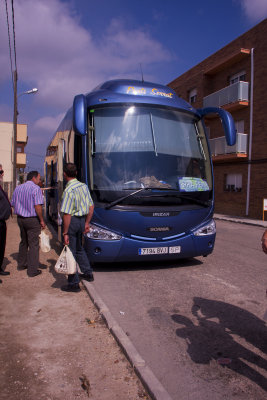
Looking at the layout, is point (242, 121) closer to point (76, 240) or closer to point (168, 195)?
point (168, 195)

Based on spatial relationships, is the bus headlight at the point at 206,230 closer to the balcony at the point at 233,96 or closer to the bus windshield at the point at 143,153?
the bus windshield at the point at 143,153

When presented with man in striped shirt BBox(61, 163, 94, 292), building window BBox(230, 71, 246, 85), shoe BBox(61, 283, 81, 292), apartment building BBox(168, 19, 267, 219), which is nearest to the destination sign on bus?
man in striped shirt BBox(61, 163, 94, 292)

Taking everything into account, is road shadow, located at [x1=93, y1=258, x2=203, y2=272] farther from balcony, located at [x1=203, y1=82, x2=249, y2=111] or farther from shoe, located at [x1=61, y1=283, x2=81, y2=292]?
balcony, located at [x1=203, y1=82, x2=249, y2=111]

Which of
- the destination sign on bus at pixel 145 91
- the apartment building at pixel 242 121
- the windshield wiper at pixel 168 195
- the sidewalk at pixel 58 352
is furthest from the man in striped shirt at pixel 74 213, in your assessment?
the apartment building at pixel 242 121

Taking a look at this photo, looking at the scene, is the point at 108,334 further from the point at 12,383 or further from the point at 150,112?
the point at 150,112

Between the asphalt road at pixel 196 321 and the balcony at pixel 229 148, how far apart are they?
623 inches

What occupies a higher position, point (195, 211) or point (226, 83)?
point (226, 83)

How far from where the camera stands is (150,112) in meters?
6.70

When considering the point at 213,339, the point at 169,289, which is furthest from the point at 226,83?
the point at 213,339

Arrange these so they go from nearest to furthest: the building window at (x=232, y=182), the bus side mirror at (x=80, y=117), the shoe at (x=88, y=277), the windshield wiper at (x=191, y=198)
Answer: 1. the shoe at (x=88, y=277)
2. the bus side mirror at (x=80, y=117)
3. the windshield wiper at (x=191, y=198)
4. the building window at (x=232, y=182)

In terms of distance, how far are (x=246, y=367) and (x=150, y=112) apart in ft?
15.7

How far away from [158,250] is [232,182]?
61.4ft

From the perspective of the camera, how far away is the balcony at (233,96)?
2208cm

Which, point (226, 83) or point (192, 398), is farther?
point (226, 83)
